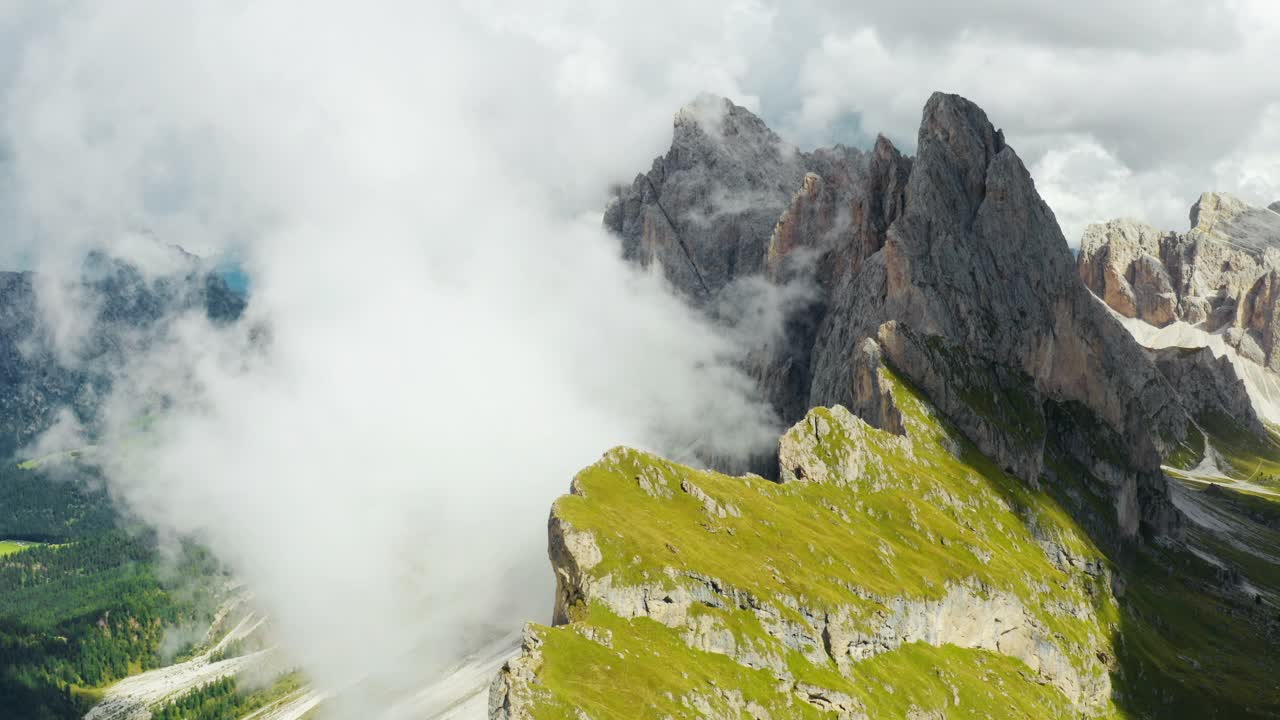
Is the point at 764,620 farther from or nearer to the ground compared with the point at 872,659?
farther from the ground

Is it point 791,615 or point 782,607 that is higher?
A: point 782,607

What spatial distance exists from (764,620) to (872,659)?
2619cm

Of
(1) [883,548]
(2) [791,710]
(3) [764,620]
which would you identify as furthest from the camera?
(1) [883,548]

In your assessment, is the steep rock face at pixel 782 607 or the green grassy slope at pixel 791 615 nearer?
the steep rock face at pixel 782 607

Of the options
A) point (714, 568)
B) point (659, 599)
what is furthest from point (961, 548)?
point (659, 599)

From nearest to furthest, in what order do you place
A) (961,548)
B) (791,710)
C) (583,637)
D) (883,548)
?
1. (583,637)
2. (791,710)
3. (883,548)
4. (961,548)

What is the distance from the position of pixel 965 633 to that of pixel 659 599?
271 feet

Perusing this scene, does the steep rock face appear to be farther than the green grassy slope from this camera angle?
No

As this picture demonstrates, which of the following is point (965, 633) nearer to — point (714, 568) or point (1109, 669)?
point (1109, 669)

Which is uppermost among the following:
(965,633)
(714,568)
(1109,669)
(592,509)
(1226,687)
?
(592,509)

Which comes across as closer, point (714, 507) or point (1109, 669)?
point (714, 507)

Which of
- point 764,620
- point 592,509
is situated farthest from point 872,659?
point 592,509

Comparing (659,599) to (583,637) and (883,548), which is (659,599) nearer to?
(583,637)

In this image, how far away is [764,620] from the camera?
132375 millimetres
